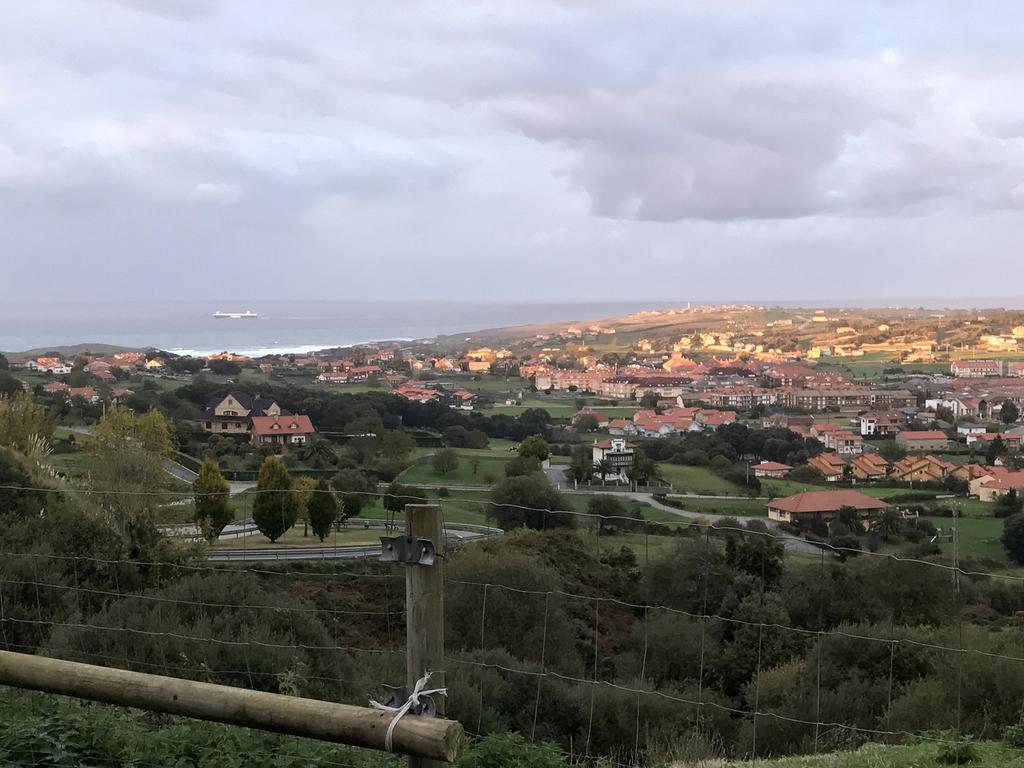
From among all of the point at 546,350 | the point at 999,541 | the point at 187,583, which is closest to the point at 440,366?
the point at 546,350

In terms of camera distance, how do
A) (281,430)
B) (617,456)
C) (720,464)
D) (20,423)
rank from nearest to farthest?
(20,423) < (720,464) < (617,456) < (281,430)

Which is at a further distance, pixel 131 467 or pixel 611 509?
pixel 611 509

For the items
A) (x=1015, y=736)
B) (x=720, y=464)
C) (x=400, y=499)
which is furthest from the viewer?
(x=720, y=464)

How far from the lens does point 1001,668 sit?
18.3 ft

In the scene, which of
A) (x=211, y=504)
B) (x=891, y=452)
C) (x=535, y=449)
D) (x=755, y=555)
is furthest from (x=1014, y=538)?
(x=891, y=452)

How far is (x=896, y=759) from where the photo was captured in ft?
13.0

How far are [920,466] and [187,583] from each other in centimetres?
3182

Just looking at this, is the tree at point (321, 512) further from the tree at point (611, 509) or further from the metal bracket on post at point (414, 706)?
the metal bracket on post at point (414, 706)

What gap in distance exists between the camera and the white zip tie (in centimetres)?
232

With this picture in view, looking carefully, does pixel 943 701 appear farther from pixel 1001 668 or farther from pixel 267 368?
pixel 267 368

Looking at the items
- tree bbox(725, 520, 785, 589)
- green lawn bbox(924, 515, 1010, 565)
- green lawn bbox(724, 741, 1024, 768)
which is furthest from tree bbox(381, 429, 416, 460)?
green lawn bbox(724, 741, 1024, 768)

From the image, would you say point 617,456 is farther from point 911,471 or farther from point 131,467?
point 131,467

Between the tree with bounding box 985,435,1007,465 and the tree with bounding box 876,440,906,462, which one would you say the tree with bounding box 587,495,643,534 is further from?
the tree with bounding box 985,435,1007,465

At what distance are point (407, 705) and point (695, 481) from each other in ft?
107
